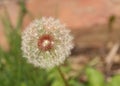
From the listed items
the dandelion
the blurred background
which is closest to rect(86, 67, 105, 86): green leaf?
the blurred background

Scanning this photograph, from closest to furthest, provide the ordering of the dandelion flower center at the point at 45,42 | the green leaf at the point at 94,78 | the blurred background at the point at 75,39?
1. the dandelion flower center at the point at 45,42
2. the green leaf at the point at 94,78
3. the blurred background at the point at 75,39

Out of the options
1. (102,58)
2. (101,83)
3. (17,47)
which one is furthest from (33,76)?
(102,58)

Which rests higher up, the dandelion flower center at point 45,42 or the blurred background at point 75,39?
the blurred background at point 75,39

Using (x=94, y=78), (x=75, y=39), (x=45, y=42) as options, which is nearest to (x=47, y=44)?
(x=45, y=42)

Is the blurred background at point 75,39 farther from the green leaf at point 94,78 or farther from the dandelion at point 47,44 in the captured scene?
the dandelion at point 47,44

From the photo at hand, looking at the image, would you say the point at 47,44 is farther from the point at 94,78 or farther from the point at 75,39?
the point at 75,39

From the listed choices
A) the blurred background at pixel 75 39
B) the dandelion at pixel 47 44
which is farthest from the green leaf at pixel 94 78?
the dandelion at pixel 47 44

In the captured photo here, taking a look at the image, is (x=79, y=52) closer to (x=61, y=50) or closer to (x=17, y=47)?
(x=17, y=47)

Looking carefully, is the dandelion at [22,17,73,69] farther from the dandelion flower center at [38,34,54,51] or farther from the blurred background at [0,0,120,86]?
the blurred background at [0,0,120,86]
